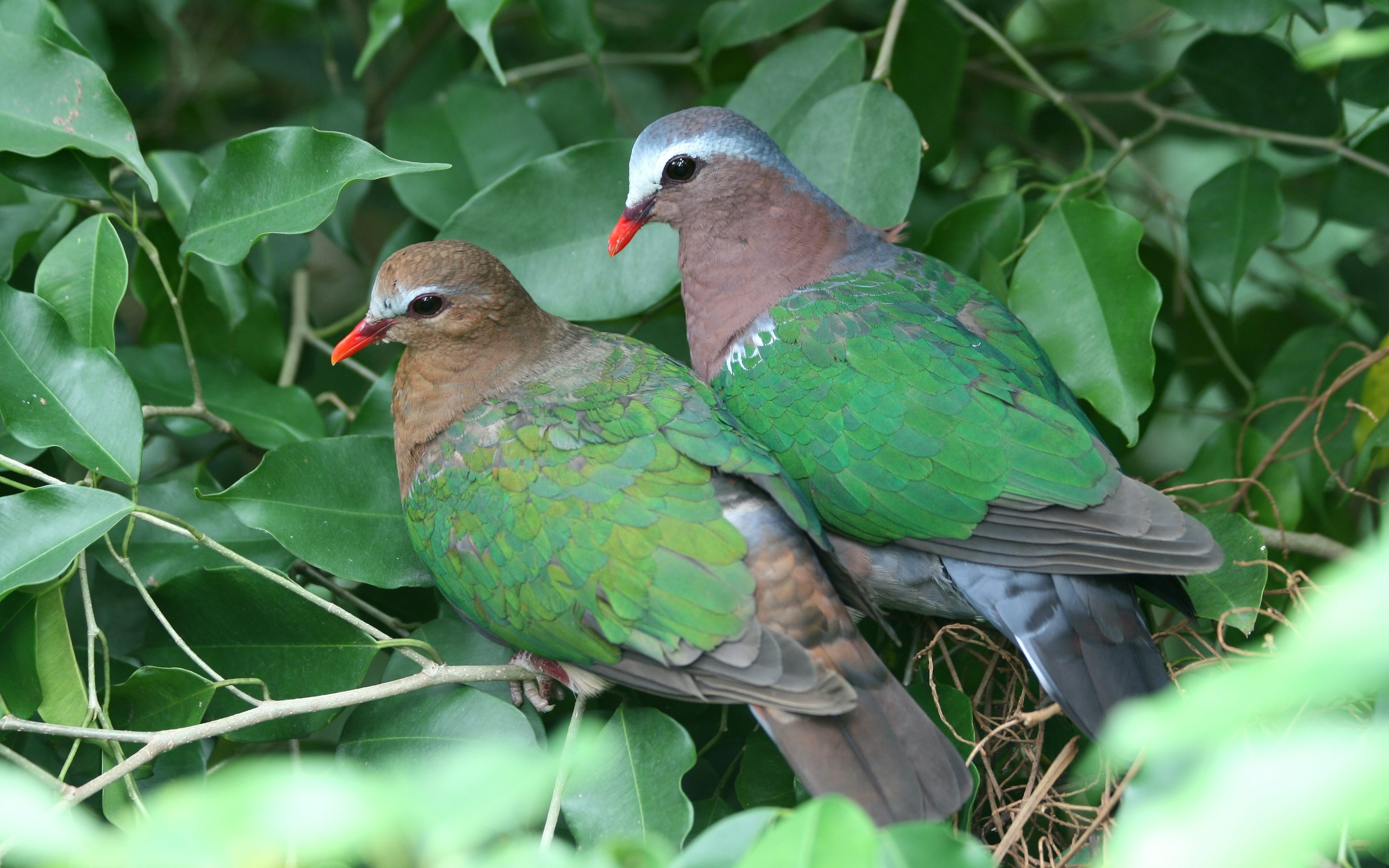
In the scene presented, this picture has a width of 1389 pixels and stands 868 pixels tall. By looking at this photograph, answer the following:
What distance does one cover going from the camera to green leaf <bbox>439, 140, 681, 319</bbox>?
6.93ft

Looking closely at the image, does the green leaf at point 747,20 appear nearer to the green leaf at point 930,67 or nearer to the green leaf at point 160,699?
the green leaf at point 930,67

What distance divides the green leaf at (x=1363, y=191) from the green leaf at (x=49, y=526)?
8.08 ft

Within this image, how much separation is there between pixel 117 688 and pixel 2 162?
2.94ft

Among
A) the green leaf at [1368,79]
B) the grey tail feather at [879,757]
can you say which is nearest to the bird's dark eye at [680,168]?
the grey tail feather at [879,757]

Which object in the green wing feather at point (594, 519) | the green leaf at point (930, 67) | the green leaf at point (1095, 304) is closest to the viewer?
the green wing feather at point (594, 519)

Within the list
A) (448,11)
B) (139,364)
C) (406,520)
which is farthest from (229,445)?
(448,11)

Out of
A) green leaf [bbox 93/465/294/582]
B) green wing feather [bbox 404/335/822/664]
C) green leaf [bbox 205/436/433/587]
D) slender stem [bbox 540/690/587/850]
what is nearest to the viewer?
slender stem [bbox 540/690/587/850]

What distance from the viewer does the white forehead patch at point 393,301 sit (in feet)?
6.45

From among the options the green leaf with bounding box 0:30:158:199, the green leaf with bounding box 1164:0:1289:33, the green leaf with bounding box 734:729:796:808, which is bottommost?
the green leaf with bounding box 734:729:796:808

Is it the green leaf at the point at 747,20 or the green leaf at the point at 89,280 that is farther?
the green leaf at the point at 747,20

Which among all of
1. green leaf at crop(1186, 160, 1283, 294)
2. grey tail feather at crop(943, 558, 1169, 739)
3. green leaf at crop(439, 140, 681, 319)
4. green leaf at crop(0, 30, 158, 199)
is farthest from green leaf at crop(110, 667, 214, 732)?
green leaf at crop(1186, 160, 1283, 294)

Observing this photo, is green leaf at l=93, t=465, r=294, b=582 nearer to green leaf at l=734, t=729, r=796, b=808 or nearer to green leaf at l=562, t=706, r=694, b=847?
green leaf at l=562, t=706, r=694, b=847

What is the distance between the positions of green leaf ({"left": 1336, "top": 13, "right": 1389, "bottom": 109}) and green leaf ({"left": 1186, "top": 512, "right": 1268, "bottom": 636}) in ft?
3.23

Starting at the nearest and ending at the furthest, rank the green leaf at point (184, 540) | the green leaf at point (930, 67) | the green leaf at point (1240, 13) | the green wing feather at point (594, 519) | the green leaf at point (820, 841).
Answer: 1. the green leaf at point (820, 841)
2. the green wing feather at point (594, 519)
3. the green leaf at point (184, 540)
4. the green leaf at point (1240, 13)
5. the green leaf at point (930, 67)
